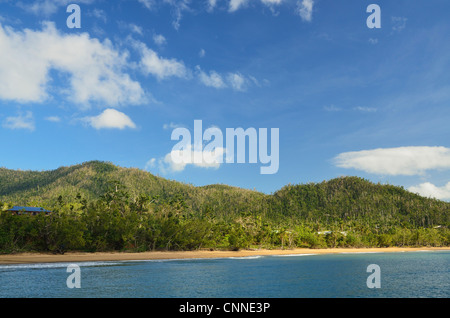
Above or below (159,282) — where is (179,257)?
below

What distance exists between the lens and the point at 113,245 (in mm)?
86312

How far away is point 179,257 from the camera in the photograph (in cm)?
8250

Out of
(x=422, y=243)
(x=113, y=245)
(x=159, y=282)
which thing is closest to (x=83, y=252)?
(x=113, y=245)

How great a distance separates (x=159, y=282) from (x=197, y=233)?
55.6m
